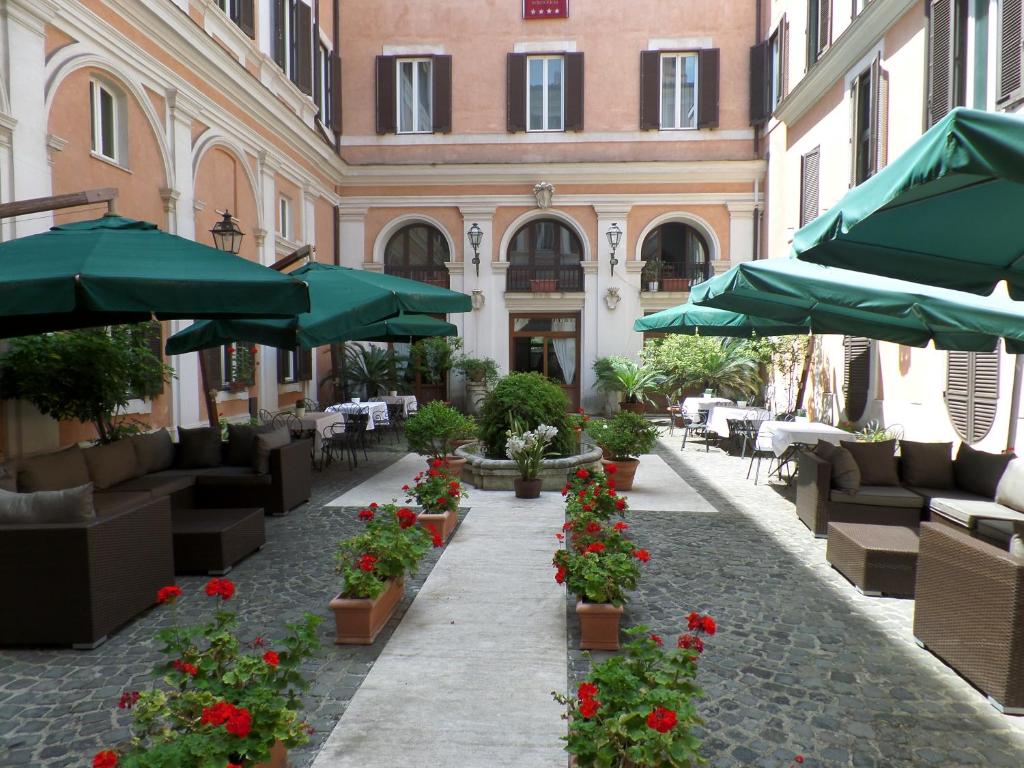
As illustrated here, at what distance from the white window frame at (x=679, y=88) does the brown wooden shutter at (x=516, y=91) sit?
3.30 meters

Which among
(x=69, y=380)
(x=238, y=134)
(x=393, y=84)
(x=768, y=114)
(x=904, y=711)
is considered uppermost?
(x=393, y=84)

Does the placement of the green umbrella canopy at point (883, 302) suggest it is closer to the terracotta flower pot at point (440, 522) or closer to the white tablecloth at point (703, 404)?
the terracotta flower pot at point (440, 522)

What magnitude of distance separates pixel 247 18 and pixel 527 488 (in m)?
9.71

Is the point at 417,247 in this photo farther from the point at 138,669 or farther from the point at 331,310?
the point at 138,669

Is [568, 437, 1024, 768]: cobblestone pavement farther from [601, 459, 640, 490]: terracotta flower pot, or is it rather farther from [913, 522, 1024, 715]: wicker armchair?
[601, 459, 640, 490]: terracotta flower pot

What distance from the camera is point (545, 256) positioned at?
674 inches

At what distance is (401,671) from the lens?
11.4ft

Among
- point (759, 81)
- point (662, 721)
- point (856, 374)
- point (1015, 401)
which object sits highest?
point (759, 81)

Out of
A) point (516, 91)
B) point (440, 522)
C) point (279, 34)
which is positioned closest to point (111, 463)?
point (440, 522)

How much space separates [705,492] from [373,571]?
5024mm

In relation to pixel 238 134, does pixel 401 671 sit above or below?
below

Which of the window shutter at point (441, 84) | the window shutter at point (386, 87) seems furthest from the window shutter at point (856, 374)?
the window shutter at point (386, 87)

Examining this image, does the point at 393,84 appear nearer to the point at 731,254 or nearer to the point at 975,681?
the point at 731,254

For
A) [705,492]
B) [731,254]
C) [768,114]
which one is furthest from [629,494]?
[768,114]
